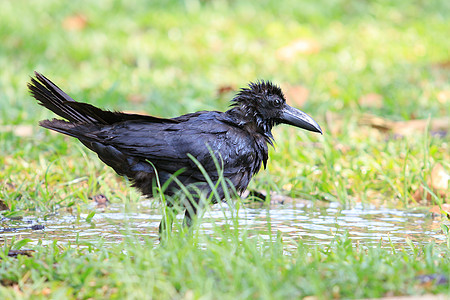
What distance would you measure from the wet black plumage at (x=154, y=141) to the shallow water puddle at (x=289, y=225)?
0.27 metres

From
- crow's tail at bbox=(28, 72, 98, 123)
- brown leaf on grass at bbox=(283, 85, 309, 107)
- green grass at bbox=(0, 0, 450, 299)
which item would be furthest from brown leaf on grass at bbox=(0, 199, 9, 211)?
brown leaf on grass at bbox=(283, 85, 309, 107)

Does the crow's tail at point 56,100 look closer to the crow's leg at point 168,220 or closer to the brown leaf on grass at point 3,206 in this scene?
the brown leaf on grass at point 3,206

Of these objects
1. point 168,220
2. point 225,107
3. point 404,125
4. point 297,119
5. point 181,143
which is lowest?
point 168,220

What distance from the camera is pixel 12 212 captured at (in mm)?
4121

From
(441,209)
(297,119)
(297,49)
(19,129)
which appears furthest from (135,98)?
(441,209)

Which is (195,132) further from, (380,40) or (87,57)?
(380,40)

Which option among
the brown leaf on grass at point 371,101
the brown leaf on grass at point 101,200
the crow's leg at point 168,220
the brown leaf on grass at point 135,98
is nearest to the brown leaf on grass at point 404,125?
the brown leaf on grass at point 371,101

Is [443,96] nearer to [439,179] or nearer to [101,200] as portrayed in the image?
[439,179]

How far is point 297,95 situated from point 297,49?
8.23 ft

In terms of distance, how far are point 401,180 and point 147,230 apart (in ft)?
6.42

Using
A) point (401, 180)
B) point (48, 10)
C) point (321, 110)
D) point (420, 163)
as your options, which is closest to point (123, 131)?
point (401, 180)

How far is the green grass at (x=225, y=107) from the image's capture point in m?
2.68

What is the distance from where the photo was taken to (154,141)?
3883mm

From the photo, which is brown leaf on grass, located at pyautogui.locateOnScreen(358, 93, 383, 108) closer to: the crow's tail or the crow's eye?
the crow's eye
